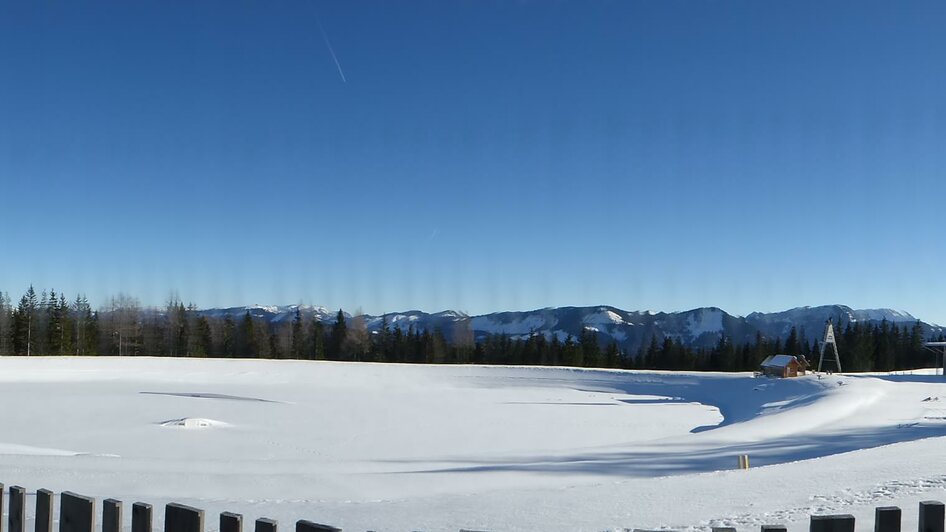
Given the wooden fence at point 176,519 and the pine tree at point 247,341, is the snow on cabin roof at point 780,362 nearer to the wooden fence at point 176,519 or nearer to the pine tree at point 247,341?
the wooden fence at point 176,519

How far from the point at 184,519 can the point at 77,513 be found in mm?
467

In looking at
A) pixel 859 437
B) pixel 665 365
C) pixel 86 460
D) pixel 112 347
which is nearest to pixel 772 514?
pixel 859 437

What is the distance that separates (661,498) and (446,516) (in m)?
1.61

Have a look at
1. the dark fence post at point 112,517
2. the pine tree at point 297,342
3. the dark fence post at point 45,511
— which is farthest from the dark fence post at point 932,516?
the pine tree at point 297,342

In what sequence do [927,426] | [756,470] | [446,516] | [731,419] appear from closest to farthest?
[446,516]
[756,470]
[927,426]
[731,419]

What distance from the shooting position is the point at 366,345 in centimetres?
6681

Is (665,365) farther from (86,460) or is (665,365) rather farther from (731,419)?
(86,460)

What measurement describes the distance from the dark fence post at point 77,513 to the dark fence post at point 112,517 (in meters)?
0.04

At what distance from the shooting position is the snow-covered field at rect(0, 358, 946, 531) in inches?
195

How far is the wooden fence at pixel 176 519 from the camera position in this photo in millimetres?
1887

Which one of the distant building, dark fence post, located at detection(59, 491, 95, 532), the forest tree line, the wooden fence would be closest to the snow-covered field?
the distant building

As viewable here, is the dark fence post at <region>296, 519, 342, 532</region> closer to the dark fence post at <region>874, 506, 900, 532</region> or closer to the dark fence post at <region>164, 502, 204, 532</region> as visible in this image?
the dark fence post at <region>164, 502, 204, 532</region>

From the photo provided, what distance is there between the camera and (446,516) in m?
4.77

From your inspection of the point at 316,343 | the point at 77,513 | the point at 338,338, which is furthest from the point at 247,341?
the point at 77,513
